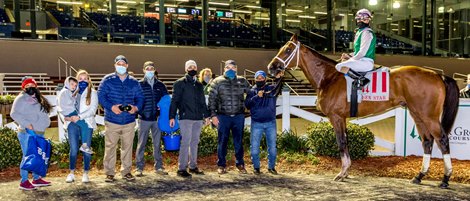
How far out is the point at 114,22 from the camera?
20281 mm

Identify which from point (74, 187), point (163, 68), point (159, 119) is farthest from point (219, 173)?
point (163, 68)

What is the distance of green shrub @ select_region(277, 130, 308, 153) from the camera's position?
27.4 feet

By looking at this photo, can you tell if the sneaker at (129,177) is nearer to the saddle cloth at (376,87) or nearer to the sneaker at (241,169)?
the sneaker at (241,169)

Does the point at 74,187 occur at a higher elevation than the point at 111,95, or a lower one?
lower

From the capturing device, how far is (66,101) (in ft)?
20.0

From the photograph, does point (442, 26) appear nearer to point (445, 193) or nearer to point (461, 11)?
point (461, 11)

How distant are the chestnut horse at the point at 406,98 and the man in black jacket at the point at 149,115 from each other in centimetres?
191

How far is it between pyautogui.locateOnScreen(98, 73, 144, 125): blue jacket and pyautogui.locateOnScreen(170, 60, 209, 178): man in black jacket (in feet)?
1.93

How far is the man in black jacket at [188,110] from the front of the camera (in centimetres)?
667

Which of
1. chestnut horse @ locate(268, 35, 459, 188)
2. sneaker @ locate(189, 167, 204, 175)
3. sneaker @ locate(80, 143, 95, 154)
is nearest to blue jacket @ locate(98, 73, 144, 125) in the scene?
sneaker @ locate(80, 143, 95, 154)

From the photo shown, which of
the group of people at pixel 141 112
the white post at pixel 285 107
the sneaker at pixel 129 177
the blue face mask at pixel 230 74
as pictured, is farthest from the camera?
the white post at pixel 285 107

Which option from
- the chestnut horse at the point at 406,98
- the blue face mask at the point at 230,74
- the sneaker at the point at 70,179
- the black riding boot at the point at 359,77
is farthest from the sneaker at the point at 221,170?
the black riding boot at the point at 359,77

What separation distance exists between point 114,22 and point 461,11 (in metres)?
22.6

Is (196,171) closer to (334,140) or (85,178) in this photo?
(85,178)
